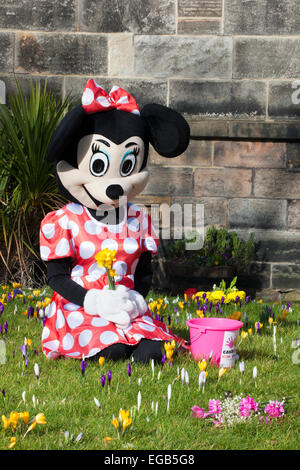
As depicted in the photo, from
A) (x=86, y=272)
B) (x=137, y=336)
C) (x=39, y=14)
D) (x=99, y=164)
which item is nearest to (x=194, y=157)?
(x=39, y=14)

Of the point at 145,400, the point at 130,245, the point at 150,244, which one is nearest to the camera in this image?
the point at 145,400

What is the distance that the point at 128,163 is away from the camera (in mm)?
3592

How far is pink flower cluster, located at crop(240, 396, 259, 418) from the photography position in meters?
2.60

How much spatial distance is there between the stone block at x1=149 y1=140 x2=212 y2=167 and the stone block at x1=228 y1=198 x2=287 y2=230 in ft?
1.73

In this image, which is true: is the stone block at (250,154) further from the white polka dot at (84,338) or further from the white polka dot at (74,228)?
the white polka dot at (84,338)

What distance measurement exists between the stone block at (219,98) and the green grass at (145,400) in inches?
124

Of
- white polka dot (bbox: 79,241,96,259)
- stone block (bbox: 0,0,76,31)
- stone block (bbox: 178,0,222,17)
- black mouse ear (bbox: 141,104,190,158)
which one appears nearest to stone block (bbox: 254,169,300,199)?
stone block (bbox: 178,0,222,17)

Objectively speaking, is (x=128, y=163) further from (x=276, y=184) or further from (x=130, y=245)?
(x=276, y=184)

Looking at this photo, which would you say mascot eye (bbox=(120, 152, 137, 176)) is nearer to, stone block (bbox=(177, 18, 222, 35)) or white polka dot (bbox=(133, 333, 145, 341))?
white polka dot (bbox=(133, 333, 145, 341))

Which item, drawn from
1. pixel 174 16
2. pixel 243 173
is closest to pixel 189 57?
pixel 174 16

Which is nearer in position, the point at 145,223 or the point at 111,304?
the point at 111,304

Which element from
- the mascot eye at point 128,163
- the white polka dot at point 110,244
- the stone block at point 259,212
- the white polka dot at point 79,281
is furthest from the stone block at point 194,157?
the white polka dot at point 79,281

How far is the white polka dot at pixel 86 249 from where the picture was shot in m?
3.55

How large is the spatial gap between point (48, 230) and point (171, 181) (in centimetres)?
305
